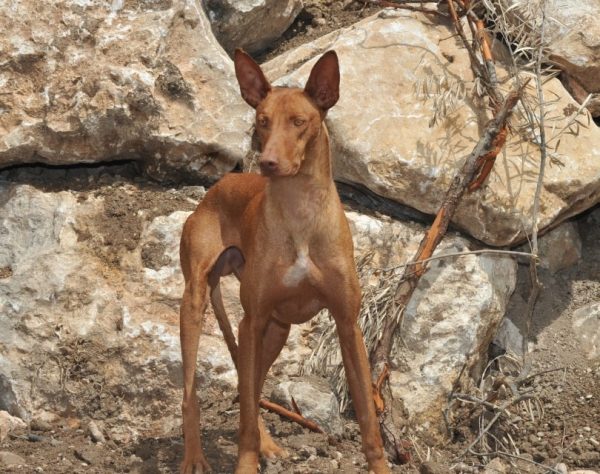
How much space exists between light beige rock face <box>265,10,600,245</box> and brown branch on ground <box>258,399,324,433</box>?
1.92 meters

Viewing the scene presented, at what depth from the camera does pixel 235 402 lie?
27.0 ft

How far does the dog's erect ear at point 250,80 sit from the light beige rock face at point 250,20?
309 centimetres

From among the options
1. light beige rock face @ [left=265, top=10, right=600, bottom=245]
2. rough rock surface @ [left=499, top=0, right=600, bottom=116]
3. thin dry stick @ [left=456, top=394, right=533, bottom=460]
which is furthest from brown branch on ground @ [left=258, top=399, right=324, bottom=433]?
rough rock surface @ [left=499, top=0, right=600, bottom=116]

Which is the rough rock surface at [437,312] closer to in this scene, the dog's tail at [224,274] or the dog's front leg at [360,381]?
the dog's tail at [224,274]

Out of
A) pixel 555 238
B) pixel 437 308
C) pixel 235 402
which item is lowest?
pixel 235 402

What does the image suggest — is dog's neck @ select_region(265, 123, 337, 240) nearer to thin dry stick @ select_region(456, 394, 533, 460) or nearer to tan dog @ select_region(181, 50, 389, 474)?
tan dog @ select_region(181, 50, 389, 474)

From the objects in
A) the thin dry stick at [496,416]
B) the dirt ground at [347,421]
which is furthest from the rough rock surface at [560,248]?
the thin dry stick at [496,416]

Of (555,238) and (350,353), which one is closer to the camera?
(350,353)

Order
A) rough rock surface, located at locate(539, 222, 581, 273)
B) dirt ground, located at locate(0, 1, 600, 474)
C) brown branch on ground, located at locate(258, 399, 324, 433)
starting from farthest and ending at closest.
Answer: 1. rough rock surface, located at locate(539, 222, 581, 273)
2. brown branch on ground, located at locate(258, 399, 324, 433)
3. dirt ground, located at locate(0, 1, 600, 474)

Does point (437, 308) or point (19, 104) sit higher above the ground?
point (19, 104)

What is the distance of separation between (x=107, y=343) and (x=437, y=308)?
242cm

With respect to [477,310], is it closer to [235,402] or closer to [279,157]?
[235,402]

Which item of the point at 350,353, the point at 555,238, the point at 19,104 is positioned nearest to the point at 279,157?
the point at 350,353

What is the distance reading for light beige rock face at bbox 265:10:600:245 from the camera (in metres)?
8.80
